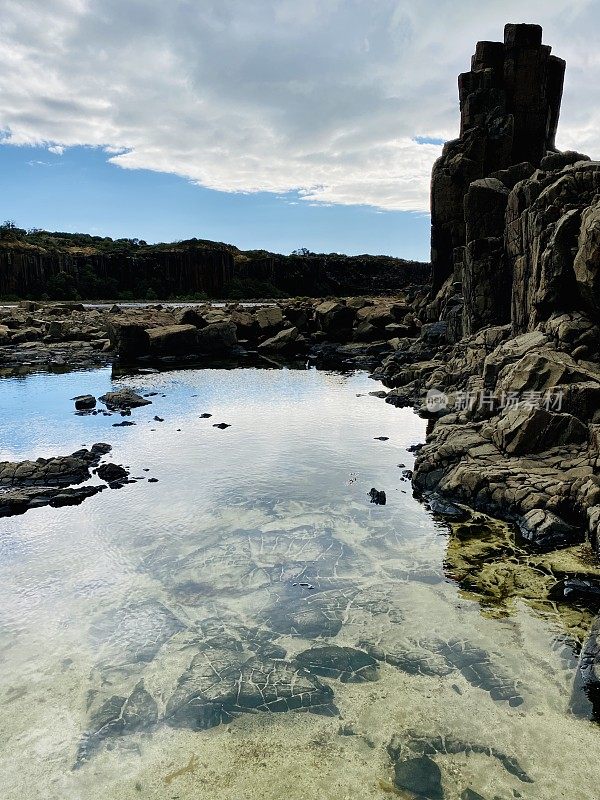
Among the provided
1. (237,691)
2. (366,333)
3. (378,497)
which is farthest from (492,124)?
(237,691)

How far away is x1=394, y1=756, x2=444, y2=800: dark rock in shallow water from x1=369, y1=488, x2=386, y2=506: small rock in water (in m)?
8.38

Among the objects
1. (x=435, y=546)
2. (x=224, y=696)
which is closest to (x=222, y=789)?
(x=224, y=696)

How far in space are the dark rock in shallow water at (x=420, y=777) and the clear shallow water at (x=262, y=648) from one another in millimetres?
133

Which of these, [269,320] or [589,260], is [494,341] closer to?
[589,260]

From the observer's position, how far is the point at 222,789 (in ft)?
22.8

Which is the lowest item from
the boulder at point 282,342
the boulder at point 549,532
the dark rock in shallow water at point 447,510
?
the dark rock in shallow water at point 447,510

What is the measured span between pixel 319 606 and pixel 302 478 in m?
6.98

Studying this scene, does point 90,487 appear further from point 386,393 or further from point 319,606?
point 386,393

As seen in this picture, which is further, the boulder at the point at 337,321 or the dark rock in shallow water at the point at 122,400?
the boulder at the point at 337,321

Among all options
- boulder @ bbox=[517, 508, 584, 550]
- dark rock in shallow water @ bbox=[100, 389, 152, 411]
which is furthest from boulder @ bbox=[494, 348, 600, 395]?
dark rock in shallow water @ bbox=[100, 389, 152, 411]

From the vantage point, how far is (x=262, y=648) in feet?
31.5

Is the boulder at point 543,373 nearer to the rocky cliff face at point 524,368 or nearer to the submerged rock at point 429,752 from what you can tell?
the rocky cliff face at point 524,368

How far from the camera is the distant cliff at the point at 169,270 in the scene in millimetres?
116375

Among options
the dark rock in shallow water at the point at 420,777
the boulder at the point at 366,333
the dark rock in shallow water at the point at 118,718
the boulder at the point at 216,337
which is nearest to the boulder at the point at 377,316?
the boulder at the point at 366,333
